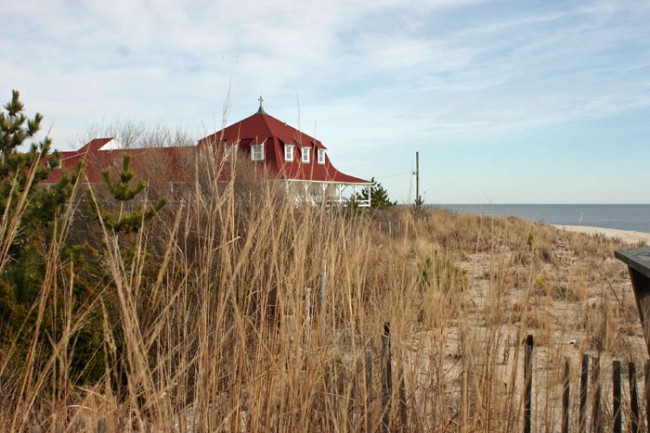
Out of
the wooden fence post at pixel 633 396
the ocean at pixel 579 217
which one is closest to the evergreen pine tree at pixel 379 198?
the ocean at pixel 579 217

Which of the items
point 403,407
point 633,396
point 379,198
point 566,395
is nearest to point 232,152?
point 403,407

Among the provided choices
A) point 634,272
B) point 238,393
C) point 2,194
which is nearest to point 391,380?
point 238,393

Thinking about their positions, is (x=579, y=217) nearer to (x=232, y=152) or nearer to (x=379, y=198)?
(x=232, y=152)

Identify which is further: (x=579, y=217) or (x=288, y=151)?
(x=288, y=151)

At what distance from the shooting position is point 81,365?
3.44 metres

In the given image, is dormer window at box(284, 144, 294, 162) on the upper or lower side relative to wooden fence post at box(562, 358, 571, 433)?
upper

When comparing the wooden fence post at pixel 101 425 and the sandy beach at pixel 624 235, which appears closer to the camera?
the wooden fence post at pixel 101 425

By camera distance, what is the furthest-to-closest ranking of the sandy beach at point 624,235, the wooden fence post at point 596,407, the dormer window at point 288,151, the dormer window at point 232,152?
the dormer window at point 288,151
the sandy beach at point 624,235
the wooden fence post at point 596,407
the dormer window at point 232,152

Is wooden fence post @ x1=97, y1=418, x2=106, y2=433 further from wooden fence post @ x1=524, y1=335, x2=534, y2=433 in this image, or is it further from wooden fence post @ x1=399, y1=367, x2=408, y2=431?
wooden fence post @ x1=524, y1=335, x2=534, y2=433

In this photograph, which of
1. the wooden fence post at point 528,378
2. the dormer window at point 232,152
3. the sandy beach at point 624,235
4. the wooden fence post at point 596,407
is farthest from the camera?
the sandy beach at point 624,235

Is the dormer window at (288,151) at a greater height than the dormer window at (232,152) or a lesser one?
greater

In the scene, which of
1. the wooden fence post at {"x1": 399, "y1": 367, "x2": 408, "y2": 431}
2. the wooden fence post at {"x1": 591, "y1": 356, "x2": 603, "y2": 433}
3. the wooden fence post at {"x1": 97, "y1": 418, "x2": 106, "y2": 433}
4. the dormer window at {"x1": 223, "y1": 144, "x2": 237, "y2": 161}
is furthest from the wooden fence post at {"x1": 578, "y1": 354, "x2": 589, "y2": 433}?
the wooden fence post at {"x1": 97, "y1": 418, "x2": 106, "y2": 433}

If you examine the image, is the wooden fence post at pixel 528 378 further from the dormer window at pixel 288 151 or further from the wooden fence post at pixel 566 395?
the dormer window at pixel 288 151

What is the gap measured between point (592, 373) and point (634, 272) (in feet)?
1.47
